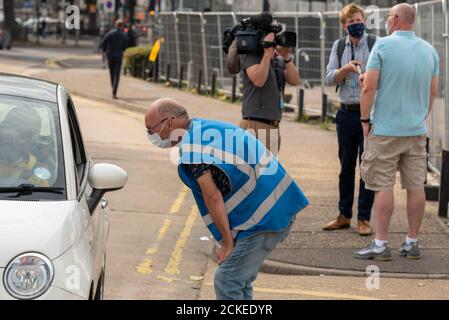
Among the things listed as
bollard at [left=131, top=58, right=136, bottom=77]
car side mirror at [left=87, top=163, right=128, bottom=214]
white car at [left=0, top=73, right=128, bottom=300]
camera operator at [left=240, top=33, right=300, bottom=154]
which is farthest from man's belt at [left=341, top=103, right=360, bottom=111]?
bollard at [left=131, top=58, right=136, bottom=77]

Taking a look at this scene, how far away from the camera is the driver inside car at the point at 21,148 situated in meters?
6.07

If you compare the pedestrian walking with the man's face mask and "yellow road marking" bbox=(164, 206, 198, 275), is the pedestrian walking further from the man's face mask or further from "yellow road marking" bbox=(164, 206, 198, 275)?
the man's face mask

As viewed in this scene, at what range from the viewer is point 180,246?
32.6ft

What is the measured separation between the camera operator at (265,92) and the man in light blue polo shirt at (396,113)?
102cm

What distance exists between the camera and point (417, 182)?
8.76 metres

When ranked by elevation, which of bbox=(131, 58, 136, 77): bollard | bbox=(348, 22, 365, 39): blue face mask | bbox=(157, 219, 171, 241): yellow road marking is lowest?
bbox=(157, 219, 171, 241): yellow road marking

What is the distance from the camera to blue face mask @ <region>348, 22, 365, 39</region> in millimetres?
9547

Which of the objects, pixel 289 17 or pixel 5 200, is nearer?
pixel 5 200

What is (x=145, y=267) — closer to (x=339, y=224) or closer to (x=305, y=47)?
(x=339, y=224)

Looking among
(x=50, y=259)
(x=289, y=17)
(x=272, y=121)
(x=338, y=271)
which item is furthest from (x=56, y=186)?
(x=289, y=17)

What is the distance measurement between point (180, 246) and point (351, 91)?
77.1 inches

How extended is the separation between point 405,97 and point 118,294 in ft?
8.45

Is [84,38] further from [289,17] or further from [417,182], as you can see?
[417,182]

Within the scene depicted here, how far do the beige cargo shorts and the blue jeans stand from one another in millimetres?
2888
